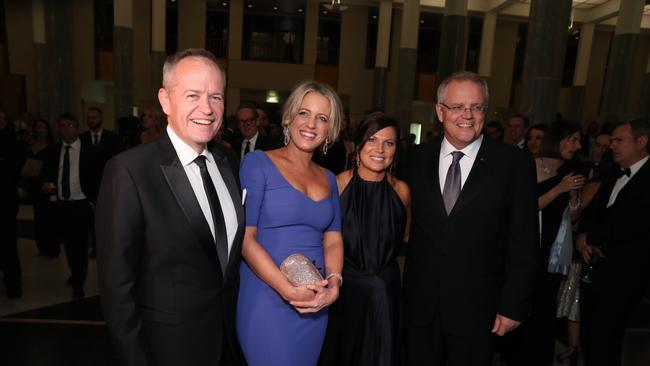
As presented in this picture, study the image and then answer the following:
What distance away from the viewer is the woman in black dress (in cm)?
223

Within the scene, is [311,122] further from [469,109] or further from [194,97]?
[469,109]

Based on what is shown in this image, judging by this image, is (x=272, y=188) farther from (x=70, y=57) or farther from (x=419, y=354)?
(x=70, y=57)

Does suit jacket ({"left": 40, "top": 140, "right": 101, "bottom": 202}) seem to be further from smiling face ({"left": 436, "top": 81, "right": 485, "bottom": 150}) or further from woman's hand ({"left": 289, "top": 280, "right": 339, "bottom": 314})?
smiling face ({"left": 436, "top": 81, "right": 485, "bottom": 150})

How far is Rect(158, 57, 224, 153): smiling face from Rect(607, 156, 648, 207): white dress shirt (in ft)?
9.00

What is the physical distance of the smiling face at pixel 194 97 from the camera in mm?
1489

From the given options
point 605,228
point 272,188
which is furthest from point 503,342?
point 272,188

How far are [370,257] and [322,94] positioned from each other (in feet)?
2.83

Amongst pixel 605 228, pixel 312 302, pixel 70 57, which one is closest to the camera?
pixel 312 302

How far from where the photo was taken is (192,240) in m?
1.46

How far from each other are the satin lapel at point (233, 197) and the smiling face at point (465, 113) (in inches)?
42.5

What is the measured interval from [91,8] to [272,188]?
59.5 ft

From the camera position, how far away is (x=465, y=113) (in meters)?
2.09

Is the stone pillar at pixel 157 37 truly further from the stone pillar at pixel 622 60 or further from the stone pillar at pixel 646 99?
the stone pillar at pixel 646 99

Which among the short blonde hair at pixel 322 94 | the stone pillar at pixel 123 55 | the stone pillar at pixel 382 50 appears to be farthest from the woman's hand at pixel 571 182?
the stone pillar at pixel 382 50
